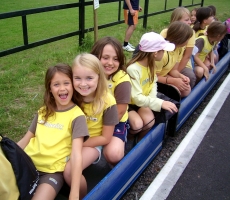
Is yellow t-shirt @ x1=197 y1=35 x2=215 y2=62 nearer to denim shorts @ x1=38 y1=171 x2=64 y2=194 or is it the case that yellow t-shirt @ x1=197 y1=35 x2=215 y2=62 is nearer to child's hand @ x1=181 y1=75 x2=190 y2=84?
child's hand @ x1=181 y1=75 x2=190 y2=84

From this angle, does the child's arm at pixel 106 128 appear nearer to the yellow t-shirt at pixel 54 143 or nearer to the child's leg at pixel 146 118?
the yellow t-shirt at pixel 54 143

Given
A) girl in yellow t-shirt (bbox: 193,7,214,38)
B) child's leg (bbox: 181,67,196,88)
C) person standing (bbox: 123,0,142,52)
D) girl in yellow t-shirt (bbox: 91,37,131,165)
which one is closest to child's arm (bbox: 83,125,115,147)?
girl in yellow t-shirt (bbox: 91,37,131,165)

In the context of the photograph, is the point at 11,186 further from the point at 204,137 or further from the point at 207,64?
the point at 207,64

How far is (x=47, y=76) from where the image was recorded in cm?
204

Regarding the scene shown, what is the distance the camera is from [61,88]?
2.01 meters

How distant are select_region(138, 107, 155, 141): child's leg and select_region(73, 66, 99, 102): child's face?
2.96 feet

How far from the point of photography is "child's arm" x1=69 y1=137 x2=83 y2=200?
5.77ft

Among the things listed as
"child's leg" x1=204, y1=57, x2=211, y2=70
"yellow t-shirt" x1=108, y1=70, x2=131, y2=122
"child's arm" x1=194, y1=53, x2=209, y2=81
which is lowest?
"child's leg" x1=204, y1=57, x2=211, y2=70

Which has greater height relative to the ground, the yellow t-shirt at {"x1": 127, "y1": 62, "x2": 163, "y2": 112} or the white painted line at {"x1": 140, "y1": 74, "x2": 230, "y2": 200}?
the yellow t-shirt at {"x1": 127, "y1": 62, "x2": 163, "y2": 112}

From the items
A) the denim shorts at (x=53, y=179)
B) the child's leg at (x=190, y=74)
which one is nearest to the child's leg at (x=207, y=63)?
the child's leg at (x=190, y=74)

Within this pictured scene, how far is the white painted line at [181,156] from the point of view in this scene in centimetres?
252

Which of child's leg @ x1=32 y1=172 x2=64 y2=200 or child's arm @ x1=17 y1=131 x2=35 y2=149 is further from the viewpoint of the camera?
child's arm @ x1=17 y1=131 x2=35 y2=149

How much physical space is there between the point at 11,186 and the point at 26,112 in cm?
221

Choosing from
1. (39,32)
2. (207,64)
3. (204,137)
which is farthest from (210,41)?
(39,32)
